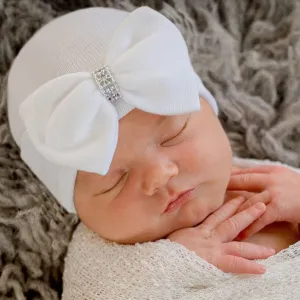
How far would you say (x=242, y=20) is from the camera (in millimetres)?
1608

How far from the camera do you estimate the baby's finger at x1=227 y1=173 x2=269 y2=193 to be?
1.29 m

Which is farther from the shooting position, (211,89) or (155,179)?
(211,89)

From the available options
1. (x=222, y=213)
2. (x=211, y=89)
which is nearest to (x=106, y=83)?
(x=222, y=213)

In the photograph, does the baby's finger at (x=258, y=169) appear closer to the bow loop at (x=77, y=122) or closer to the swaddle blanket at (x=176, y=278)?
the swaddle blanket at (x=176, y=278)

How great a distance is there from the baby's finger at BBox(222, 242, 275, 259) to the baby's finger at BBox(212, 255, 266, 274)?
0.07ft

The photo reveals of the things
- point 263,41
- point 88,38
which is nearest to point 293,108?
point 263,41

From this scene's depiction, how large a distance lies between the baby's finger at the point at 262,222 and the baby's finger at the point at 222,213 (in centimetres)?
4

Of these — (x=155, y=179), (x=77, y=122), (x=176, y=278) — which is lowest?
(x=176, y=278)

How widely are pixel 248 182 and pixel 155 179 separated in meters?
0.30

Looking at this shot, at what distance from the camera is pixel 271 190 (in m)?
1.25

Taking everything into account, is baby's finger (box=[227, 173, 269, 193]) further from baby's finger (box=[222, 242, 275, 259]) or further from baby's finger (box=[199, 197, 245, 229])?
baby's finger (box=[222, 242, 275, 259])

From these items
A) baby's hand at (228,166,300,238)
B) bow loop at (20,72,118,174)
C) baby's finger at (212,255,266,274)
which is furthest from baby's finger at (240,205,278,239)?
bow loop at (20,72,118,174)

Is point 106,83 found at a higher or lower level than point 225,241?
higher

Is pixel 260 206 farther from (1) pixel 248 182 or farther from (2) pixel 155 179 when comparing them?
(2) pixel 155 179
